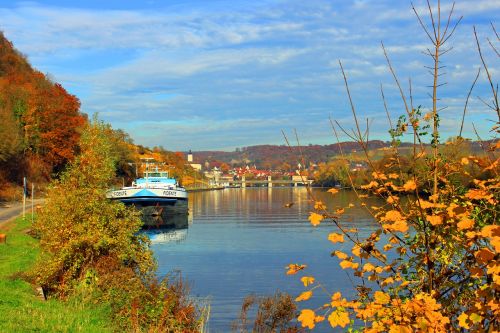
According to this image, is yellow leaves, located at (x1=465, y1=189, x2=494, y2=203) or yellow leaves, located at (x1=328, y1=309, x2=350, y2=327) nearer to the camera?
yellow leaves, located at (x1=465, y1=189, x2=494, y2=203)

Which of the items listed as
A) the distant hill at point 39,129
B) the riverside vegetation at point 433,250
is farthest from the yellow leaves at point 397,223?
the distant hill at point 39,129

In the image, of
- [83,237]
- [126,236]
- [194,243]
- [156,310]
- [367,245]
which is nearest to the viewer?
[367,245]

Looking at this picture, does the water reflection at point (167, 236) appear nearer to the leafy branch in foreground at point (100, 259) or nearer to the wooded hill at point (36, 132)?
the wooded hill at point (36, 132)

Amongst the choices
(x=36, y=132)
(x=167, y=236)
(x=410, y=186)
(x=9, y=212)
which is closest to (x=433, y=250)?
(x=410, y=186)

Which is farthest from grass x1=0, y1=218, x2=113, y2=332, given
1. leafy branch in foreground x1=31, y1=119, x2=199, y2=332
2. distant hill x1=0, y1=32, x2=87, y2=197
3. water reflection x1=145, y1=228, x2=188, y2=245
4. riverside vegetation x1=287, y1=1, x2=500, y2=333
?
distant hill x1=0, y1=32, x2=87, y2=197

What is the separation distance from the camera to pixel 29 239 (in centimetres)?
2427

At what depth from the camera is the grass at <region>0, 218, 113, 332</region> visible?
410 inches

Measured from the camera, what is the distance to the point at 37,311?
38.0 ft

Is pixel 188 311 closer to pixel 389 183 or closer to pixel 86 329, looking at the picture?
pixel 86 329

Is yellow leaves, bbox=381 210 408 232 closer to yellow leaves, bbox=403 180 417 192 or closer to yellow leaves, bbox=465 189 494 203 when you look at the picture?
yellow leaves, bbox=403 180 417 192

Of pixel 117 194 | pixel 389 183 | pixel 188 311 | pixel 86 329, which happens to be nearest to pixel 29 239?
pixel 188 311

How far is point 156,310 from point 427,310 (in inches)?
366

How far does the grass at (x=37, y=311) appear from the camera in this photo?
34.1 feet

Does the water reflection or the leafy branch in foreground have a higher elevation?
the leafy branch in foreground
